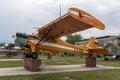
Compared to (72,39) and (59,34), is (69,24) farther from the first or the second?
(72,39)

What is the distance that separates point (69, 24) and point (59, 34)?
3.48 metres

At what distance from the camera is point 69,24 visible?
49.8ft

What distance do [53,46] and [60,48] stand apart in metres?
0.72

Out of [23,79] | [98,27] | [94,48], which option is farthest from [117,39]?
Answer: [23,79]

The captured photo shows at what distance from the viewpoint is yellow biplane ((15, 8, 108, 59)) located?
13.8 metres

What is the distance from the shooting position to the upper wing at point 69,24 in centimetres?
1353

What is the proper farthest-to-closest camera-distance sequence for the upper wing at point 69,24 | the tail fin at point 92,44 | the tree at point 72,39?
the tree at point 72,39, the tail fin at point 92,44, the upper wing at point 69,24

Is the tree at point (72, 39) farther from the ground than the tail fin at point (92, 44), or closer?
farther from the ground

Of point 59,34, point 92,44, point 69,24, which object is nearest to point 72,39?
point 92,44

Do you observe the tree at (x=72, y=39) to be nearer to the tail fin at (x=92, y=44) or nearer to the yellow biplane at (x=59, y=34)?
the tail fin at (x=92, y=44)

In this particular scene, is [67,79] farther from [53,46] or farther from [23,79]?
[53,46]

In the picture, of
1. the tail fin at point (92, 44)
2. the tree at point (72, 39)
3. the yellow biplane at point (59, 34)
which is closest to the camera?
the yellow biplane at point (59, 34)

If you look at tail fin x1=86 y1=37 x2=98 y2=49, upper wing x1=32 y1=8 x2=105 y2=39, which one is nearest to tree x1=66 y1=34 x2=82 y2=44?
tail fin x1=86 y1=37 x2=98 y2=49

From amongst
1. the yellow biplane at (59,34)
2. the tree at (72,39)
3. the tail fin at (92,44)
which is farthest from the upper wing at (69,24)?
the tree at (72,39)
